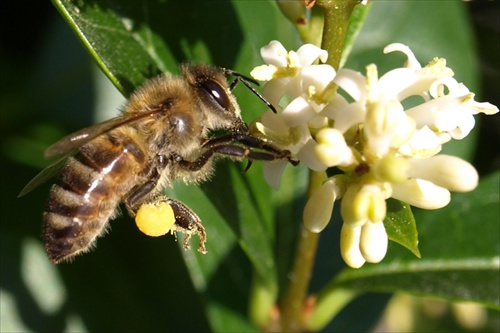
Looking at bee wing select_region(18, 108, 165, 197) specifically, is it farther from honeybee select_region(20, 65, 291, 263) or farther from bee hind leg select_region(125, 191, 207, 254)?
bee hind leg select_region(125, 191, 207, 254)

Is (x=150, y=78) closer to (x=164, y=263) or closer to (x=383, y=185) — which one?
(x=383, y=185)

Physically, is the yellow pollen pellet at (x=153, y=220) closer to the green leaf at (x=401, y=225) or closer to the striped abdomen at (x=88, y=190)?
the striped abdomen at (x=88, y=190)

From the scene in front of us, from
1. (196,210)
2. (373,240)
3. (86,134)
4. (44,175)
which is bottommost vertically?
(196,210)

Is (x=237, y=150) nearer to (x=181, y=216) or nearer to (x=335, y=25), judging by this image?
(x=181, y=216)

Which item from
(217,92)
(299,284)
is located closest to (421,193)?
(217,92)

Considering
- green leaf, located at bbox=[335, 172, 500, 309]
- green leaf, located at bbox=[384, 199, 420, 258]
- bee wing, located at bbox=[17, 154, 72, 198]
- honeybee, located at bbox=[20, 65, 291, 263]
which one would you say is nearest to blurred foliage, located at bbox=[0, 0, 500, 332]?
green leaf, located at bbox=[335, 172, 500, 309]

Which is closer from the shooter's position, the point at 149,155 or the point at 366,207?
the point at 366,207
